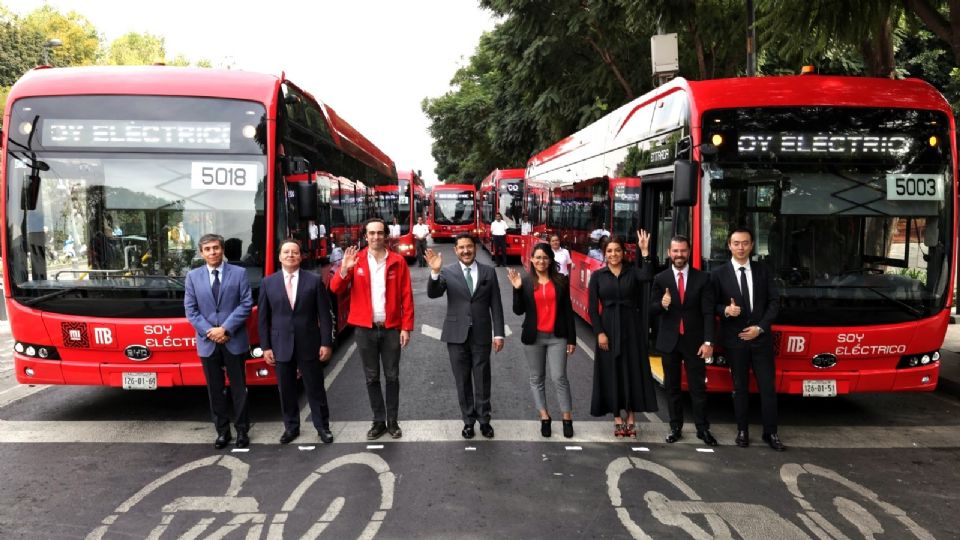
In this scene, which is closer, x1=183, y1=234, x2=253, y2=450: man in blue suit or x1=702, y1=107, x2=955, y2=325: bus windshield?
x1=183, y1=234, x2=253, y2=450: man in blue suit

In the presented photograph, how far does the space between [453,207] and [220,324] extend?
3171 cm

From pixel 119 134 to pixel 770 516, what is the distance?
20.1ft

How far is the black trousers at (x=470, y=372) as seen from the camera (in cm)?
645

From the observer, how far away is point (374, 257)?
21.2ft

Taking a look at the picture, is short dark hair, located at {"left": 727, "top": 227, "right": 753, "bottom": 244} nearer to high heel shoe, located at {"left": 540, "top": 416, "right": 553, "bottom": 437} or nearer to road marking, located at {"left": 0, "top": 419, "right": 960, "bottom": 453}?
road marking, located at {"left": 0, "top": 419, "right": 960, "bottom": 453}

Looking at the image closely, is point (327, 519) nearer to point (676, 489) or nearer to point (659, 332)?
point (676, 489)

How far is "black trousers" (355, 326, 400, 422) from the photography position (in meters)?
6.46

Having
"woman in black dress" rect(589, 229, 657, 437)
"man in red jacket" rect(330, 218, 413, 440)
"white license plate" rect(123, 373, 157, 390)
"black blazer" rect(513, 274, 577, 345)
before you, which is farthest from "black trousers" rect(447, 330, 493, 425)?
"white license plate" rect(123, 373, 157, 390)

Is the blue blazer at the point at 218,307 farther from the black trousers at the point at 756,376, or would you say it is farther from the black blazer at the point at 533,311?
the black trousers at the point at 756,376

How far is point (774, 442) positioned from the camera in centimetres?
636

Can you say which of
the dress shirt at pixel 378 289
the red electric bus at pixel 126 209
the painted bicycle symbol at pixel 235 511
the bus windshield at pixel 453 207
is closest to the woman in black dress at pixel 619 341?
the dress shirt at pixel 378 289

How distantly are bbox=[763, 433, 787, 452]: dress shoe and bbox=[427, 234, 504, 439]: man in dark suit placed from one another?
7.79 feet

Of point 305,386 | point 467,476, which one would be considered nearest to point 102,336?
A: point 305,386

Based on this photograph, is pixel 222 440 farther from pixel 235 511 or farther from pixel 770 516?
pixel 770 516
